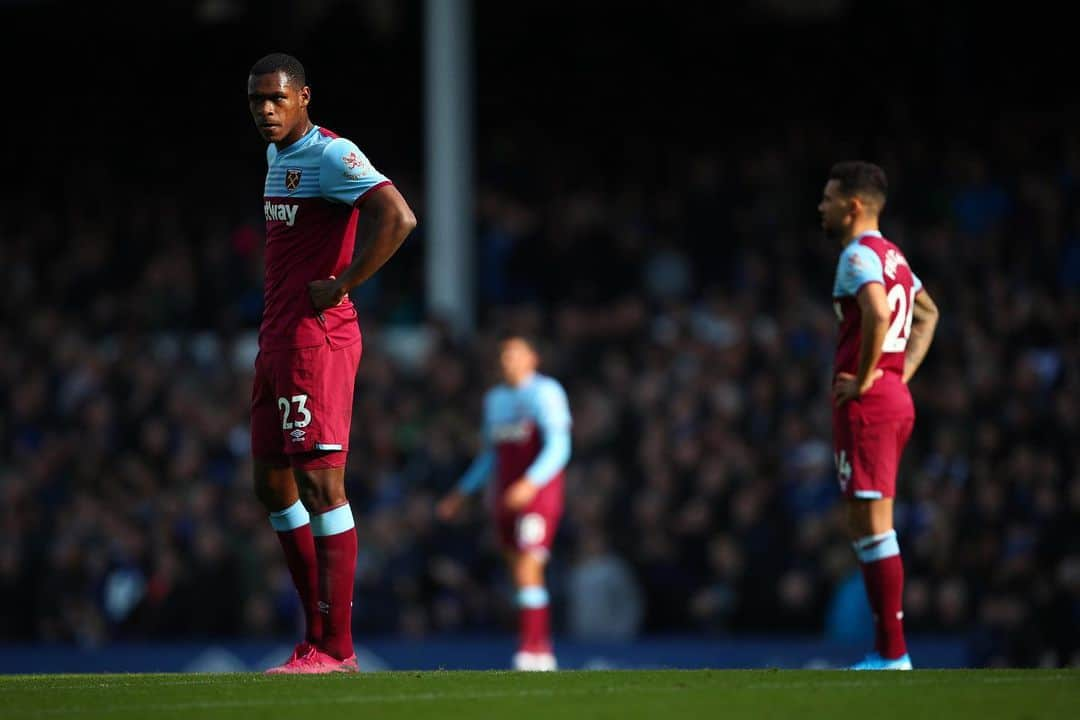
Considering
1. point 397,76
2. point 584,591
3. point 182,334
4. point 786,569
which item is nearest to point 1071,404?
point 786,569

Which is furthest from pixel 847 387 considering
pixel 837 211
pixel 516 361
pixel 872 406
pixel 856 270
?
pixel 516 361

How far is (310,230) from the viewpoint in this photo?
722 cm

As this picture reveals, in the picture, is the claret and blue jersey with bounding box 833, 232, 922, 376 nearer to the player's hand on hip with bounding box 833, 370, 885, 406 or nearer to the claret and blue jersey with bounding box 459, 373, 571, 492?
the player's hand on hip with bounding box 833, 370, 885, 406

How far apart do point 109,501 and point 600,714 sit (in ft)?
37.9

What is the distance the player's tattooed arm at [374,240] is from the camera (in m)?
7.01

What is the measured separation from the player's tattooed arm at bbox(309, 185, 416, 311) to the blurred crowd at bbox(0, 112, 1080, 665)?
5946mm

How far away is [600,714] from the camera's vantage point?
5840mm

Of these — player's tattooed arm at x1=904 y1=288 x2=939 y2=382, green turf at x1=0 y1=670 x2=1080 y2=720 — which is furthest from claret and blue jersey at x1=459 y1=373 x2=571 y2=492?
green turf at x1=0 y1=670 x2=1080 y2=720

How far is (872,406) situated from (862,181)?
0.98 meters

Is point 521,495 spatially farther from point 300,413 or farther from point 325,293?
point 325,293

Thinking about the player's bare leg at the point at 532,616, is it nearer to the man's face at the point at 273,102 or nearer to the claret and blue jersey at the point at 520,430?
the claret and blue jersey at the point at 520,430

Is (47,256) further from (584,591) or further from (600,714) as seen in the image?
(600,714)

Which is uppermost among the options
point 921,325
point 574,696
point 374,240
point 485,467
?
point 374,240

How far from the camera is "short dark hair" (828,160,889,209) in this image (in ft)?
26.6
